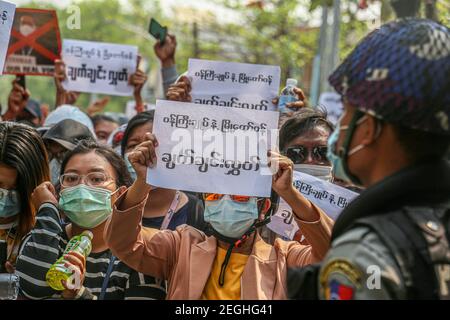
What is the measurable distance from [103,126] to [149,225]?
3858 mm

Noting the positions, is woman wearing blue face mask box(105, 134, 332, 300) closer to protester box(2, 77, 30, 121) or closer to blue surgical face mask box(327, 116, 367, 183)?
blue surgical face mask box(327, 116, 367, 183)

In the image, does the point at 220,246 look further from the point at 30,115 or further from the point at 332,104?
the point at 332,104

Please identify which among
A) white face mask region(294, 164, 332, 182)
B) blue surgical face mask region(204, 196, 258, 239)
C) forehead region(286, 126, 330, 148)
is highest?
forehead region(286, 126, 330, 148)

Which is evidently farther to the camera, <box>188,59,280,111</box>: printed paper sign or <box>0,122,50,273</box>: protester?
<box>188,59,280,111</box>: printed paper sign

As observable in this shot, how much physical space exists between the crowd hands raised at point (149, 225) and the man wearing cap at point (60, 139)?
1.24 meters

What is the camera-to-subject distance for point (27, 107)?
7.72m

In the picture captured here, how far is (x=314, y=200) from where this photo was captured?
4.34m

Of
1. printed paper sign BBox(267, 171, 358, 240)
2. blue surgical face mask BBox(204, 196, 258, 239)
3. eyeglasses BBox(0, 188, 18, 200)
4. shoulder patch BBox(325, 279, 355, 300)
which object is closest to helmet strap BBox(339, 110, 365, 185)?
shoulder patch BBox(325, 279, 355, 300)

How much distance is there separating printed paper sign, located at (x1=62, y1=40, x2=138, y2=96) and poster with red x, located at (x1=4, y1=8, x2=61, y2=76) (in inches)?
12.1

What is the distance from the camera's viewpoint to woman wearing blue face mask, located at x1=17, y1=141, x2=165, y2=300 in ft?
12.5

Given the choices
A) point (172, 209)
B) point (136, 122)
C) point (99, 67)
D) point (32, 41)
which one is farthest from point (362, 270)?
point (99, 67)

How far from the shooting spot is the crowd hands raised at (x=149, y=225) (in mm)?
3486

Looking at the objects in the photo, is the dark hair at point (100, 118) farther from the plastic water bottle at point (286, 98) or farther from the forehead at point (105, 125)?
the plastic water bottle at point (286, 98)
